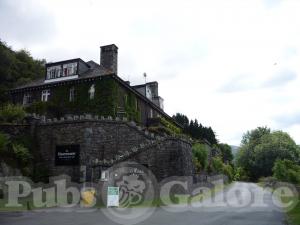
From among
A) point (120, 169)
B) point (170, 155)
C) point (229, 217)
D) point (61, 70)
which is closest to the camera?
point (229, 217)

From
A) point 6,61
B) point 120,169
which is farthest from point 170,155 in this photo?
point 6,61

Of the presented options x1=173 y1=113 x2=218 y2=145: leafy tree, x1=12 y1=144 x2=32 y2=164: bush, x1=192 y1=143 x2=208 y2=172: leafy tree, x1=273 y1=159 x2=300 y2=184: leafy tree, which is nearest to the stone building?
x1=12 y1=144 x2=32 y2=164: bush

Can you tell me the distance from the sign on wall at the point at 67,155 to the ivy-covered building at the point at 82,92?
5.79m

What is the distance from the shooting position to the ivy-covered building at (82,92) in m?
39.2

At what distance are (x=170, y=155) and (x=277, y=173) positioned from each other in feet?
45.2

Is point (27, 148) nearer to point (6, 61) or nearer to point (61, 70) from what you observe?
point (61, 70)

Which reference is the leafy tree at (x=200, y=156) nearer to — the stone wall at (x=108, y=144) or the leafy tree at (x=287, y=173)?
the stone wall at (x=108, y=144)

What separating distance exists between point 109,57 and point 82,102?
23.0 ft

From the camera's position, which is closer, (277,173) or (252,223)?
(252,223)

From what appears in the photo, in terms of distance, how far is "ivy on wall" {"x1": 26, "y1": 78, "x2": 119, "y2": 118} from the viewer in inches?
1531

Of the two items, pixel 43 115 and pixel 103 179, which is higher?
pixel 43 115

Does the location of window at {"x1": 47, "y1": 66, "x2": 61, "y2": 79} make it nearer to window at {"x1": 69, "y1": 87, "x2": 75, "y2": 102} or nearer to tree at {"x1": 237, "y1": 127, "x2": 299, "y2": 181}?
window at {"x1": 69, "y1": 87, "x2": 75, "y2": 102}

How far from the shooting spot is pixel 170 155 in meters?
32.6

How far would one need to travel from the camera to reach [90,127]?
34.4 metres
